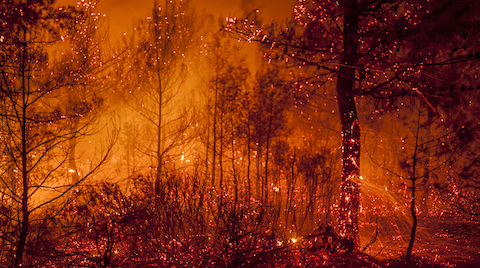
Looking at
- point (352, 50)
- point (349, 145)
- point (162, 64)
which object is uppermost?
point (162, 64)

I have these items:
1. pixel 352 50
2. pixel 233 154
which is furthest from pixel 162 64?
pixel 352 50

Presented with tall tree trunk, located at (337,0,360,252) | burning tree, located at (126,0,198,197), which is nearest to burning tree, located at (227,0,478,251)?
tall tree trunk, located at (337,0,360,252)

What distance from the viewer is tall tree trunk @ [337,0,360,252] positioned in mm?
7000

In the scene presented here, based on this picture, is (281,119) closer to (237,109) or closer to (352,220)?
(237,109)

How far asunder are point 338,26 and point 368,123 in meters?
13.6

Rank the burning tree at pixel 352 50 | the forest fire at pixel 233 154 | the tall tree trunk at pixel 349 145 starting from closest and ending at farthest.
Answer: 1. the forest fire at pixel 233 154
2. the burning tree at pixel 352 50
3. the tall tree trunk at pixel 349 145

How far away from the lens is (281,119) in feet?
52.7

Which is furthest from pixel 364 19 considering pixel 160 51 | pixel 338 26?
pixel 160 51

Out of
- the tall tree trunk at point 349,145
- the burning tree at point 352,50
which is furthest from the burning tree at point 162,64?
the tall tree trunk at point 349,145

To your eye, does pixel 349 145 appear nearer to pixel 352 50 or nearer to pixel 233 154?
pixel 352 50

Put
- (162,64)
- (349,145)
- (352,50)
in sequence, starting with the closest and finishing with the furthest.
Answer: (352,50) → (349,145) → (162,64)

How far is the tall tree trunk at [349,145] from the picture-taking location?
700cm

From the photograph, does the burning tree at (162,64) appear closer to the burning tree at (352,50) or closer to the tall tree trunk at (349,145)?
the burning tree at (352,50)

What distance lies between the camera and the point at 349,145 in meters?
7.11
